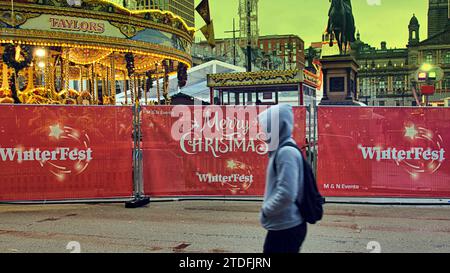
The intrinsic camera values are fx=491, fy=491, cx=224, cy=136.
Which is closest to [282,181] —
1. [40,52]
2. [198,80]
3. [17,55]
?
[17,55]

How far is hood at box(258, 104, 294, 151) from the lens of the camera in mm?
3805

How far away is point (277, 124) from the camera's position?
12.8 feet

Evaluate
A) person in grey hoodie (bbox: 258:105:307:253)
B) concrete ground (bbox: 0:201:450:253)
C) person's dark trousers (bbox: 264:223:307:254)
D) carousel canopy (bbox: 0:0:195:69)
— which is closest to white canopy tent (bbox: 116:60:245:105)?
carousel canopy (bbox: 0:0:195:69)

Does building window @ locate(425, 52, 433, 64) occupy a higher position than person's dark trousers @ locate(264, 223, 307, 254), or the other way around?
building window @ locate(425, 52, 433, 64)

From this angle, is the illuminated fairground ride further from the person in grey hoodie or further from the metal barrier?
the person in grey hoodie

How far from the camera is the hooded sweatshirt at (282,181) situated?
360 cm

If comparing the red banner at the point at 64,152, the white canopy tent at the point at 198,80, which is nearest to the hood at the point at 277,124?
the red banner at the point at 64,152

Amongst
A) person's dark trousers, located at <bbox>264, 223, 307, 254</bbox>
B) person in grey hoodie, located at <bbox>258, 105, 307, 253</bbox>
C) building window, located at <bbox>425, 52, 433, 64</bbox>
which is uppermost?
building window, located at <bbox>425, 52, 433, 64</bbox>

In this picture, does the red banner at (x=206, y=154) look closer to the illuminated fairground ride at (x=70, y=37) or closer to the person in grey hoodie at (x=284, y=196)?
the person in grey hoodie at (x=284, y=196)

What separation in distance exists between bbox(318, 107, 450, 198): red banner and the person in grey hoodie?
586 centimetres

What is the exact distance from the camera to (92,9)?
17.1 m

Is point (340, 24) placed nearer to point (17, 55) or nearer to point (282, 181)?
point (17, 55)

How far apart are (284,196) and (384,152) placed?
639 centimetres

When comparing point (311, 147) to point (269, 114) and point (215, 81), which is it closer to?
point (269, 114)
